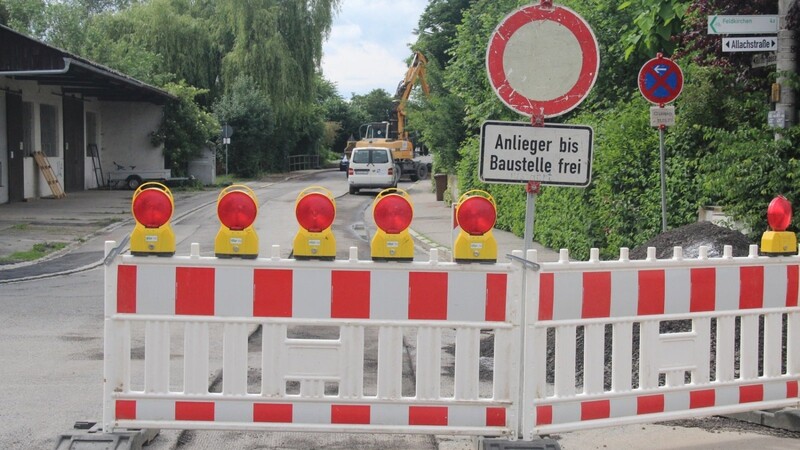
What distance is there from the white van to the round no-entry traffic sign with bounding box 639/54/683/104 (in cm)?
2506

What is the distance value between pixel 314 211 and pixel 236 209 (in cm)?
40

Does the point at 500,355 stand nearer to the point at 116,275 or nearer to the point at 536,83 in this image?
the point at 536,83

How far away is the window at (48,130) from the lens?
29.6 m

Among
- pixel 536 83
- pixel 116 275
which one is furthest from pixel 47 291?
pixel 536 83

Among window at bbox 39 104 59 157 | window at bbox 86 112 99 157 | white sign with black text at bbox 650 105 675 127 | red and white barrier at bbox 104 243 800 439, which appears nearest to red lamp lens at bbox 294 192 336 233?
red and white barrier at bbox 104 243 800 439

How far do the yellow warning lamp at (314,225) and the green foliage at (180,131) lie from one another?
108ft

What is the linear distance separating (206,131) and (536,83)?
34957mm

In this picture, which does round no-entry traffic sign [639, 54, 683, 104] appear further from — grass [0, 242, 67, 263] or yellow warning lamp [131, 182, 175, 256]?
grass [0, 242, 67, 263]

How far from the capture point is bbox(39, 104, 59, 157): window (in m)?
29.6

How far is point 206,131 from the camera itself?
128ft

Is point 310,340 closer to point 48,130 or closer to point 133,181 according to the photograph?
point 48,130

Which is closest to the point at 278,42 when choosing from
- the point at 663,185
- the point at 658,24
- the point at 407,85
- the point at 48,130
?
the point at 407,85

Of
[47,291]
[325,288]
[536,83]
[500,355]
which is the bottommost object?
[47,291]

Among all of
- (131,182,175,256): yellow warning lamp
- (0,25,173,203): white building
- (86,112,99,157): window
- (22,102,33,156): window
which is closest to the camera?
(131,182,175,256): yellow warning lamp
